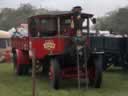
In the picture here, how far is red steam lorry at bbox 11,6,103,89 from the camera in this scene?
17.2m

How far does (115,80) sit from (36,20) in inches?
157

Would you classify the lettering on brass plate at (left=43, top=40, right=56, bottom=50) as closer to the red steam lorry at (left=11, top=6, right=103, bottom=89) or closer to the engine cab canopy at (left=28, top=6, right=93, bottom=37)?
the red steam lorry at (left=11, top=6, right=103, bottom=89)

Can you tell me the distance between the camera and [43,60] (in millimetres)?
19172

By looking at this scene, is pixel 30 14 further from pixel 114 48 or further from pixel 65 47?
pixel 65 47

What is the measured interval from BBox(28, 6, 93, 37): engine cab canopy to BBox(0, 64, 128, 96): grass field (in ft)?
6.33

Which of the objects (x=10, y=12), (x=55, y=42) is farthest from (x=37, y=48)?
(x=10, y=12)

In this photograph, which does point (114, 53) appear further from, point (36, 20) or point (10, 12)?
point (10, 12)

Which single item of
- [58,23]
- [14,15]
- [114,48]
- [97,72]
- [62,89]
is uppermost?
[58,23]

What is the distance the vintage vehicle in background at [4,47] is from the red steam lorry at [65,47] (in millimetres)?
17129

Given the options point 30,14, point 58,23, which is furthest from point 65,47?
point 30,14

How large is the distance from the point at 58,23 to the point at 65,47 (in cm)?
176

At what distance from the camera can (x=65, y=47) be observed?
17.4m

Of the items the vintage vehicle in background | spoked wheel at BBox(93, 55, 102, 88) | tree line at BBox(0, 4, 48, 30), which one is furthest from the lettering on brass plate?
tree line at BBox(0, 4, 48, 30)

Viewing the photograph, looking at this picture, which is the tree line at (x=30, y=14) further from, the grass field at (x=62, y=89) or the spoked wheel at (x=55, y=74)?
the spoked wheel at (x=55, y=74)
